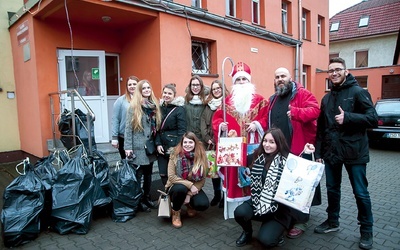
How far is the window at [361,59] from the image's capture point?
71.2 ft

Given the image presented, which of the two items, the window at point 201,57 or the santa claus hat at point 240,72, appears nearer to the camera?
the santa claus hat at point 240,72

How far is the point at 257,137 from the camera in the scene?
3.51 meters

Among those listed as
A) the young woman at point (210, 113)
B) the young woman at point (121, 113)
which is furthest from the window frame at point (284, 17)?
the young woman at point (121, 113)

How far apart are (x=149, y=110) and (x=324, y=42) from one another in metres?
13.4

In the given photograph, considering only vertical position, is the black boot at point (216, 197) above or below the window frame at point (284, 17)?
below

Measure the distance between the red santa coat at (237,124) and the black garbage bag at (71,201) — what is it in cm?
167

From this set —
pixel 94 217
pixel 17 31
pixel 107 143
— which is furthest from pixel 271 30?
pixel 94 217

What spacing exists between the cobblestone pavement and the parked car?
15.5 ft

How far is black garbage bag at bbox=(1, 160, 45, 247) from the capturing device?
313 cm

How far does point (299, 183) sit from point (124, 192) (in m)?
2.26

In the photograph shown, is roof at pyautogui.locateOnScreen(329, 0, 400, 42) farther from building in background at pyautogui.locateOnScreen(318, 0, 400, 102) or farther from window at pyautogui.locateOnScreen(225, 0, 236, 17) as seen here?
window at pyautogui.locateOnScreen(225, 0, 236, 17)

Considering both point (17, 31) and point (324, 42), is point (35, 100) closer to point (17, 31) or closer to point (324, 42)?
point (17, 31)

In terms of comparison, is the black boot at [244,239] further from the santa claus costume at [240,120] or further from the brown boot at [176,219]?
the brown boot at [176,219]

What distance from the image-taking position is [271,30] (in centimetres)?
1039
